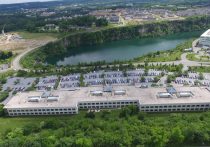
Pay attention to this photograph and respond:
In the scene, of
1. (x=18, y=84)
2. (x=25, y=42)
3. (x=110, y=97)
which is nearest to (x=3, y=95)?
(x=18, y=84)

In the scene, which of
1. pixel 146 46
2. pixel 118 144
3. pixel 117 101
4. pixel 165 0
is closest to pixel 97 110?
pixel 117 101

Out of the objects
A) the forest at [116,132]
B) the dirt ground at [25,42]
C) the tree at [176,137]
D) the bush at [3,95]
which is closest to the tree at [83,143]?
the forest at [116,132]

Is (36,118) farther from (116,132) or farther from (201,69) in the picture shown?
(201,69)

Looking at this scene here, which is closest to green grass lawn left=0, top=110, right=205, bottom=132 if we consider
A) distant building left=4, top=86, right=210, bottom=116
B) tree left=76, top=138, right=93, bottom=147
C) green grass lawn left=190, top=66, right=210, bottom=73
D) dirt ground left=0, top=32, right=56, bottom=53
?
distant building left=4, top=86, right=210, bottom=116

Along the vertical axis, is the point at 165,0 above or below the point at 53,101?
above

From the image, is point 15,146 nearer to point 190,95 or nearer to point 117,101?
point 117,101

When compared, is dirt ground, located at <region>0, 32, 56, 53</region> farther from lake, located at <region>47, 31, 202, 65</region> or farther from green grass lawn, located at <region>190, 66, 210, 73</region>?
green grass lawn, located at <region>190, 66, 210, 73</region>
